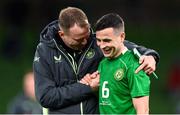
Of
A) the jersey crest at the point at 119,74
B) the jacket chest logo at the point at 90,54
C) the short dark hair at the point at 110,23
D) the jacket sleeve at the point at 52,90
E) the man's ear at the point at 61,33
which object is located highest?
the short dark hair at the point at 110,23

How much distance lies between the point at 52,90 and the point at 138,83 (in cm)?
85

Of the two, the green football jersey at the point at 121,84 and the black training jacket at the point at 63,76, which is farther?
the black training jacket at the point at 63,76

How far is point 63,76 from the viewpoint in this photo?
6.84 m

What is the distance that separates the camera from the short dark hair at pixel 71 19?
21.6ft

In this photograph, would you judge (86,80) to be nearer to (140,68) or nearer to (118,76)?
(118,76)

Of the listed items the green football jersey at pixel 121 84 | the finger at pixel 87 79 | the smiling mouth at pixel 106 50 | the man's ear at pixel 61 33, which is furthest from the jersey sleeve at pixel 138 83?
the man's ear at pixel 61 33

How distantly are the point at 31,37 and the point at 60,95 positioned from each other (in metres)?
11.5

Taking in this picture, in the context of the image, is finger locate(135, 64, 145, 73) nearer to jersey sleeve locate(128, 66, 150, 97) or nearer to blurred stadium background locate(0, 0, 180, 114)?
jersey sleeve locate(128, 66, 150, 97)

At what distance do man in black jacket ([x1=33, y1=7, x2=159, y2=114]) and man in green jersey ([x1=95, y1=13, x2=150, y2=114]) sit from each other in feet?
0.60

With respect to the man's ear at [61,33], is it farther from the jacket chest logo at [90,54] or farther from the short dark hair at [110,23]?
the short dark hair at [110,23]

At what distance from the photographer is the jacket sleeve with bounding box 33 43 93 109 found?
675cm

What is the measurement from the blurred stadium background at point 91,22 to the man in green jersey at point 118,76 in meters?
10.2

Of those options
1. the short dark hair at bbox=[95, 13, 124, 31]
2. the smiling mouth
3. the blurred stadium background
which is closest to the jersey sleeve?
the smiling mouth

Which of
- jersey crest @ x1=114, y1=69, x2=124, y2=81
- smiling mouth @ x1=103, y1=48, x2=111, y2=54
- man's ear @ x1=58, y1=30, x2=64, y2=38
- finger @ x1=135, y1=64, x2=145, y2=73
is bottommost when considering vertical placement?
jersey crest @ x1=114, y1=69, x2=124, y2=81
